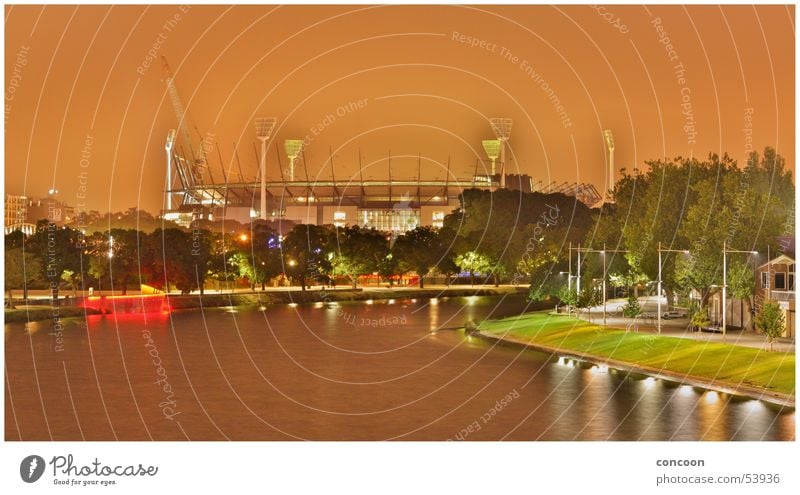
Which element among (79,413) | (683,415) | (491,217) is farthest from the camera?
(491,217)

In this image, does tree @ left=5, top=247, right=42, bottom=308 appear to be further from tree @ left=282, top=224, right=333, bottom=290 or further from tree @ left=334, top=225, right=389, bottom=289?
tree @ left=334, top=225, right=389, bottom=289

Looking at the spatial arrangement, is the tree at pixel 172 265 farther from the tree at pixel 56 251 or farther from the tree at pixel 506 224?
the tree at pixel 506 224

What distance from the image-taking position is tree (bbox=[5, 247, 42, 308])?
9194 cm

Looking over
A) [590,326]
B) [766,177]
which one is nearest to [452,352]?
[590,326]

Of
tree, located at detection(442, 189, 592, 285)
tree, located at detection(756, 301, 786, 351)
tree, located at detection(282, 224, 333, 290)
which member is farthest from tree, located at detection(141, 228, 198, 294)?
tree, located at detection(756, 301, 786, 351)

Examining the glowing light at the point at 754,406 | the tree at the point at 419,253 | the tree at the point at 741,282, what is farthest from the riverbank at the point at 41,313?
the glowing light at the point at 754,406

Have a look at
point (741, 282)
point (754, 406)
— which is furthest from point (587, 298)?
point (754, 406)

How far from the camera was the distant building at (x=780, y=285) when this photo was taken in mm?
55906

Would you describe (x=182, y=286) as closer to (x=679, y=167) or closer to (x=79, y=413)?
(x=679, y=167)
